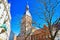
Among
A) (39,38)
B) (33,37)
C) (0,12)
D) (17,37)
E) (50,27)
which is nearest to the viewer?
(50,27)

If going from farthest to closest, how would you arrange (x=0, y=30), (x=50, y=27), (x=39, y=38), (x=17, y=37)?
(x=17, y=37) → (x=39, y=38) → (x=0, y=30) → (x=50, y=27)

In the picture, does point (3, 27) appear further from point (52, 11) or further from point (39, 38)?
point (52, 11)

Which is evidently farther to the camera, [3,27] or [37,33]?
[37,33]

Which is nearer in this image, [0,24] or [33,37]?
[0,24]

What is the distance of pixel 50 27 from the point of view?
70.0 ft

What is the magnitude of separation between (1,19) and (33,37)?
2332 centimetres

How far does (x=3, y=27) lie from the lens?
166 feet

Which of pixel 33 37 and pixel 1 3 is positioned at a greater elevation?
→ pixel 1 3

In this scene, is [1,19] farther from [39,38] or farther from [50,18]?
[50,18]

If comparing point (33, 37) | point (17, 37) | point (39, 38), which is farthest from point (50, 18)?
point (17, 37)

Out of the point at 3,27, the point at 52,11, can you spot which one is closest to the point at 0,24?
the point at 3,27

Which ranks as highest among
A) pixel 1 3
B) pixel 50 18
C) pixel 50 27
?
pixel 1 3

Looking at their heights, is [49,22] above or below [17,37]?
below

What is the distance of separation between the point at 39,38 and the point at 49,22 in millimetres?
46285
